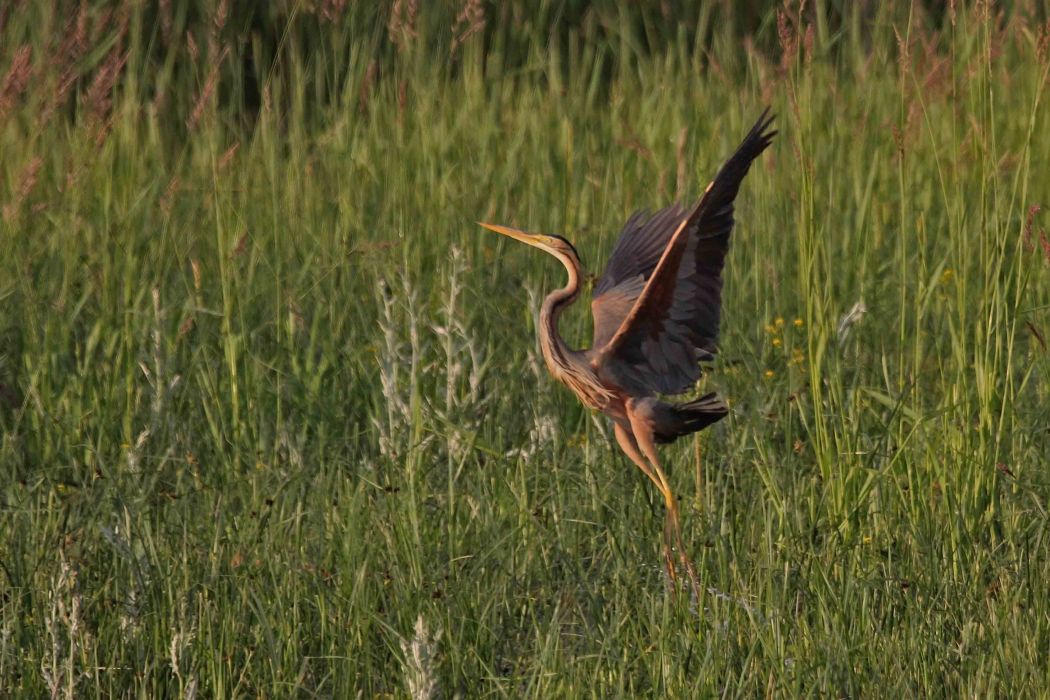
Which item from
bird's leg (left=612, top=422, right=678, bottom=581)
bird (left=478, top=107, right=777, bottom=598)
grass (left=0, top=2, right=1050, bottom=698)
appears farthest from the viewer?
bird's leg (left=612, top=422, right=678, bottom=581)

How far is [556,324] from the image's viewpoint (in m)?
3.20

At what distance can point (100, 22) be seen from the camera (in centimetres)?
432

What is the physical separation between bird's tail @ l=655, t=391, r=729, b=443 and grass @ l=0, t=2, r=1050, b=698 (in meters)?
0.14

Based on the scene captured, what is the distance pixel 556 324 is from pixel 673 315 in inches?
8.8

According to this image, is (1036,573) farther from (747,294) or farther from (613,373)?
(747,294)

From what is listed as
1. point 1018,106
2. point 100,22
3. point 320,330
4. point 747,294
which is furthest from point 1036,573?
point 1018,106

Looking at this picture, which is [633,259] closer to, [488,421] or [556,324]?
[556,324]

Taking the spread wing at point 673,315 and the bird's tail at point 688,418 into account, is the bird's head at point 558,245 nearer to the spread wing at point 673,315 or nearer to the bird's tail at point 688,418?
the spread wing at point 673,315

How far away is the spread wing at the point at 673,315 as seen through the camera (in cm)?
303

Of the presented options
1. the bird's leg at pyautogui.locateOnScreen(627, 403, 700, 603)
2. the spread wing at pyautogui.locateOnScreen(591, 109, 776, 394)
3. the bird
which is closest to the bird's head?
the bird

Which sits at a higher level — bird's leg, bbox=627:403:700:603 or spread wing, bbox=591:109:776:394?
spread wing, bbox=591:109:776:394

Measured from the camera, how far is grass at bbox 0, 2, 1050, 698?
3.02 meters

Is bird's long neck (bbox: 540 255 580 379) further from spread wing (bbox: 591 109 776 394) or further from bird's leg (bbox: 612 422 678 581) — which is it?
bird's leg (bbox: 612 422 678 581)

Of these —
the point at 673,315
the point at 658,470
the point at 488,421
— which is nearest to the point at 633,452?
the point at 658,470
